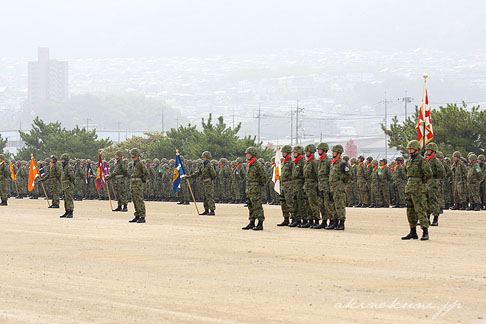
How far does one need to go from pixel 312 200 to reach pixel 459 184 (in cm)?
1089

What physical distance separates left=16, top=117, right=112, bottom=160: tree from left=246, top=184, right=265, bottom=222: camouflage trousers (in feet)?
166

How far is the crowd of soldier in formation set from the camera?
20.5m

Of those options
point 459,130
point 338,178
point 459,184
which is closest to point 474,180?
point 459,184

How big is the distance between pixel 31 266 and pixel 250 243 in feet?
16.2

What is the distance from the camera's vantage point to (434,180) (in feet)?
72.8

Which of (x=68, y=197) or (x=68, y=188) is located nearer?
(x=68, y=197)

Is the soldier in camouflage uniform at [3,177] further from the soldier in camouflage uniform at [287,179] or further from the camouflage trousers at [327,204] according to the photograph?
the camouflage trousers at [327,204]

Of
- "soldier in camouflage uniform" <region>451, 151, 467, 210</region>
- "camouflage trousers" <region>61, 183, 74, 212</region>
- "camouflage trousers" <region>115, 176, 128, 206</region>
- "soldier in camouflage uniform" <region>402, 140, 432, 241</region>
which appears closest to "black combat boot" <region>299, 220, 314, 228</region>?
"soldier in camouflage uniform" <region>402, 140, 432, 241</region>

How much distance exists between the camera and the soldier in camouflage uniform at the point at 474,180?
29.9 m

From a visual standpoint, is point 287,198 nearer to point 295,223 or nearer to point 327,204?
point 295,223

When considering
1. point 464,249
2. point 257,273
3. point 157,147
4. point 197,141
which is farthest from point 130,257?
point 157,147

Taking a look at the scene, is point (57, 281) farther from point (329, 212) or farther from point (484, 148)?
point (484, 148)

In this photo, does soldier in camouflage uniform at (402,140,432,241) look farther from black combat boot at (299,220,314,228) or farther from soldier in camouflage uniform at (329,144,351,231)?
black combat boot at (299,220,314,228)

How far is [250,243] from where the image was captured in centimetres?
1750
